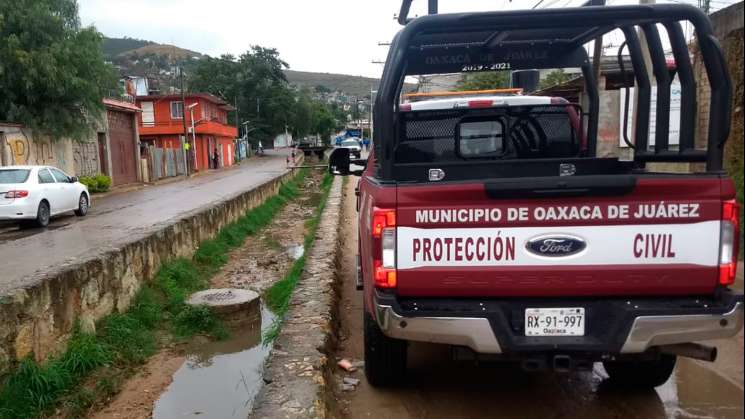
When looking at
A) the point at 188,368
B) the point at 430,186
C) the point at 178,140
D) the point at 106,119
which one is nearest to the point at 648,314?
the point at 430,186

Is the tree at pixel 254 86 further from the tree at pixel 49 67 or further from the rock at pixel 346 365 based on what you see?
the rock at pixel 346 365

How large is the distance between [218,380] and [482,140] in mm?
3290

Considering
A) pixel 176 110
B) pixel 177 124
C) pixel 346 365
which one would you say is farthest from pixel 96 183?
pixel 176 110

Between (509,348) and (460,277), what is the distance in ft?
1.50

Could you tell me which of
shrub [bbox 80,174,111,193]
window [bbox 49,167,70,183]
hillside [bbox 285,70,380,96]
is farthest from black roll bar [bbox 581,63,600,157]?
hillside [bbox 285,70,380,96]

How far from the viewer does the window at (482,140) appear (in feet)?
16.4

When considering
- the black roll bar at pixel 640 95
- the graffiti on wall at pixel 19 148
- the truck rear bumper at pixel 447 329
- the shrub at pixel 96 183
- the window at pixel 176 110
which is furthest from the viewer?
the window at pixel 176 110

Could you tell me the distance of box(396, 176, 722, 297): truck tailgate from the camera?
2.90 meters

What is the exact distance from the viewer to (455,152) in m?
5.10

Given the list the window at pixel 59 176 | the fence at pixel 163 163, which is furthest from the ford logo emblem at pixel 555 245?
the fence at pixel 163 163

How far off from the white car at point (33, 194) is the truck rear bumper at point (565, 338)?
12343 millimetres

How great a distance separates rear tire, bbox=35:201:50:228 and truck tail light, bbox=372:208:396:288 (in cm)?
1243

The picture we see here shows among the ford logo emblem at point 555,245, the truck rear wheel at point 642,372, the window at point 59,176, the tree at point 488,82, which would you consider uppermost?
the tree at point 488,82

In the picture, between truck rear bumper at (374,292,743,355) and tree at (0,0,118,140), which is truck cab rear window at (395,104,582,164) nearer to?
truck rear bumper at (374,292,743,355)
